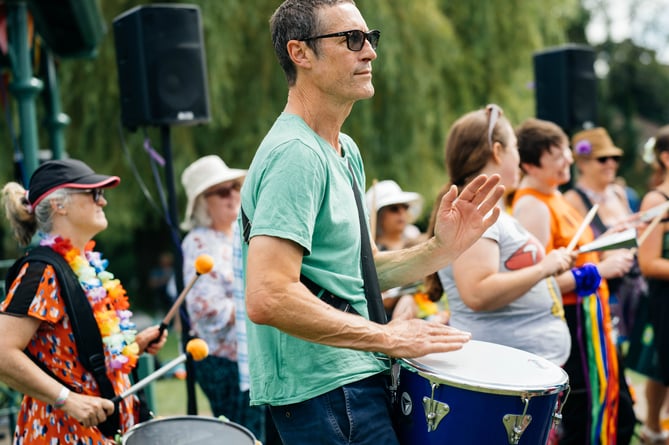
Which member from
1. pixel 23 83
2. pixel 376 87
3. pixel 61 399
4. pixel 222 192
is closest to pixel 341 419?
pixel 61 399

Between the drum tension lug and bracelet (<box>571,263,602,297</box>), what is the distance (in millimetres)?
1636

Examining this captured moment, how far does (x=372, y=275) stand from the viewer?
2.07m

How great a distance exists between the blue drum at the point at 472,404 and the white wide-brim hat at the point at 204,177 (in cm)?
259

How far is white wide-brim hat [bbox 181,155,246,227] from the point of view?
441 centimetres

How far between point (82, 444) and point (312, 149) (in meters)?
1.41

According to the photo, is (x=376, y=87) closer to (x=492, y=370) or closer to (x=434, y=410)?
(x=492, y=370)

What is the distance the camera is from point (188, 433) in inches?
95.3

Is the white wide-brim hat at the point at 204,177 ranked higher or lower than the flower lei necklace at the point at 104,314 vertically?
higher

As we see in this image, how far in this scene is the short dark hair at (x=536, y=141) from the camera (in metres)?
3.66

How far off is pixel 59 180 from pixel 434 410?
1612 mm

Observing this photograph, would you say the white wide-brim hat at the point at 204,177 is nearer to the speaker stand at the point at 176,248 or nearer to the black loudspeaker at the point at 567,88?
the speaker stand at the point at 176,248

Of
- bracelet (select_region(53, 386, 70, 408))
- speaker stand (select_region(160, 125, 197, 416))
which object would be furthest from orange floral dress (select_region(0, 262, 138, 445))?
speaker stand (select_region(160, 125, 197, 416))

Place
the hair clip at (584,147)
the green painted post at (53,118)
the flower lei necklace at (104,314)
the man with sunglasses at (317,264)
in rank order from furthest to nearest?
the green painted post at (53,118) < the hair clip at (584,147) < the flower lei necklace at (104,314) < the man with sunglasses at (317,264)

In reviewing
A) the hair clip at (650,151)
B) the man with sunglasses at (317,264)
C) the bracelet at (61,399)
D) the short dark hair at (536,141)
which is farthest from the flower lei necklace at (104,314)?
the hair clip at (650,151)
